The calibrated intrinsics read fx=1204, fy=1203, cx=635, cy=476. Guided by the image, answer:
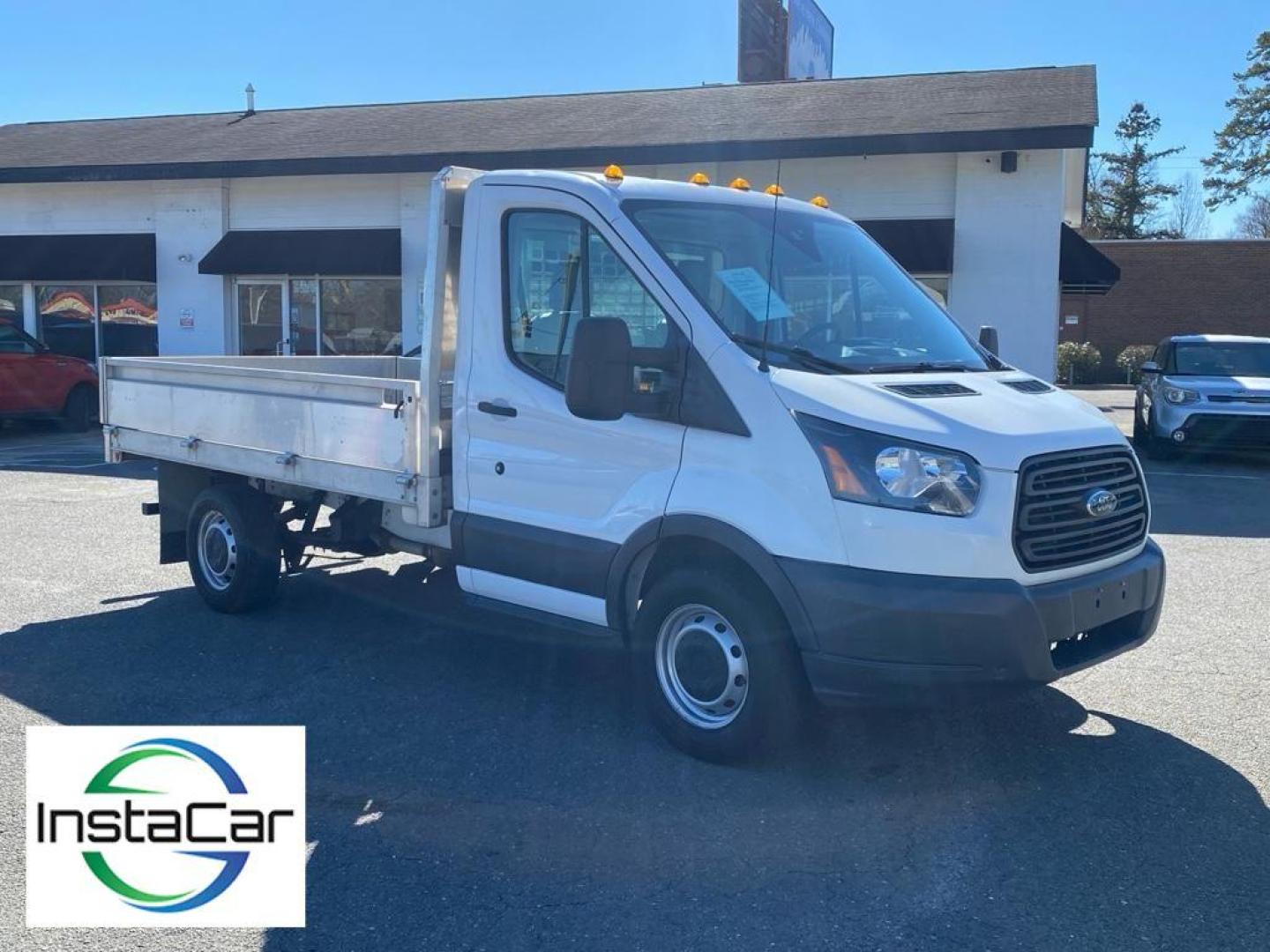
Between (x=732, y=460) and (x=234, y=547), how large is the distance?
386cm

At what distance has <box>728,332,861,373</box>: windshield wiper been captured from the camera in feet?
15.9

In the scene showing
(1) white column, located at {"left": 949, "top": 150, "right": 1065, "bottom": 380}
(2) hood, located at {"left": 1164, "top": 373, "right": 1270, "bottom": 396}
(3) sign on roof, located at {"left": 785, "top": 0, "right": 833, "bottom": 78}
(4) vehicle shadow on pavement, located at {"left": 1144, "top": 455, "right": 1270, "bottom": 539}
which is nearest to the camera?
(4) vehicle shadow on pavement, located at {"left": 1144, "top": 455, "right": 1270, "bottom": 539}

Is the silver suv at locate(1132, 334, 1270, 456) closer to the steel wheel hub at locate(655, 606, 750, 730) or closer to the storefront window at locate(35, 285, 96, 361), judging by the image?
the steel wheel hub at locate(655, 606, 750, 730)

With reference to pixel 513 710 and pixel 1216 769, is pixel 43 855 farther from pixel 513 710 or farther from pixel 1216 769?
pixel 1216 769

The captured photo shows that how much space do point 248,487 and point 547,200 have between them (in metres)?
3.11

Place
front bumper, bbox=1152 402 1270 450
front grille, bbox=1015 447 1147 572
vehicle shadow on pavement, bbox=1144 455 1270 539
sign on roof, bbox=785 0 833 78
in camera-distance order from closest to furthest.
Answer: front grille, bbox=1015 447 1147 572, vehicle shadow on pavement, bbox=1144 455 1270 539, front bumper, bbox=1152 402 1270 450, sign on roof, bbox=785 0 833 78

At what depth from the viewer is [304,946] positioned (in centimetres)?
361

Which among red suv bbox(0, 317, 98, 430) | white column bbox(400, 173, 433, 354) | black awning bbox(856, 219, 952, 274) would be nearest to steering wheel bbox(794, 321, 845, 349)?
black awning bbox(856, 219, 952, 274)

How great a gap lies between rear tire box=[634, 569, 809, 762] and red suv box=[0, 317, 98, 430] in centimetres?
1545

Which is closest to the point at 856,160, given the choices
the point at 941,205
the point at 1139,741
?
the point at 941,205

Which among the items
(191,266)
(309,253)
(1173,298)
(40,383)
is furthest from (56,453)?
(1173,298)

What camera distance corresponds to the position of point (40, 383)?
17.9 meters

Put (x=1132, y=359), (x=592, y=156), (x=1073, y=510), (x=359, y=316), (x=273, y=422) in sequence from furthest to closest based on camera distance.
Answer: (x=1132, y=359) < (x=359, y=316) < (x=592, y=156) < (x=273, y=422) < (x=1073, y=510)

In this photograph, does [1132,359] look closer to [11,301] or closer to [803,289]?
[11,301]
